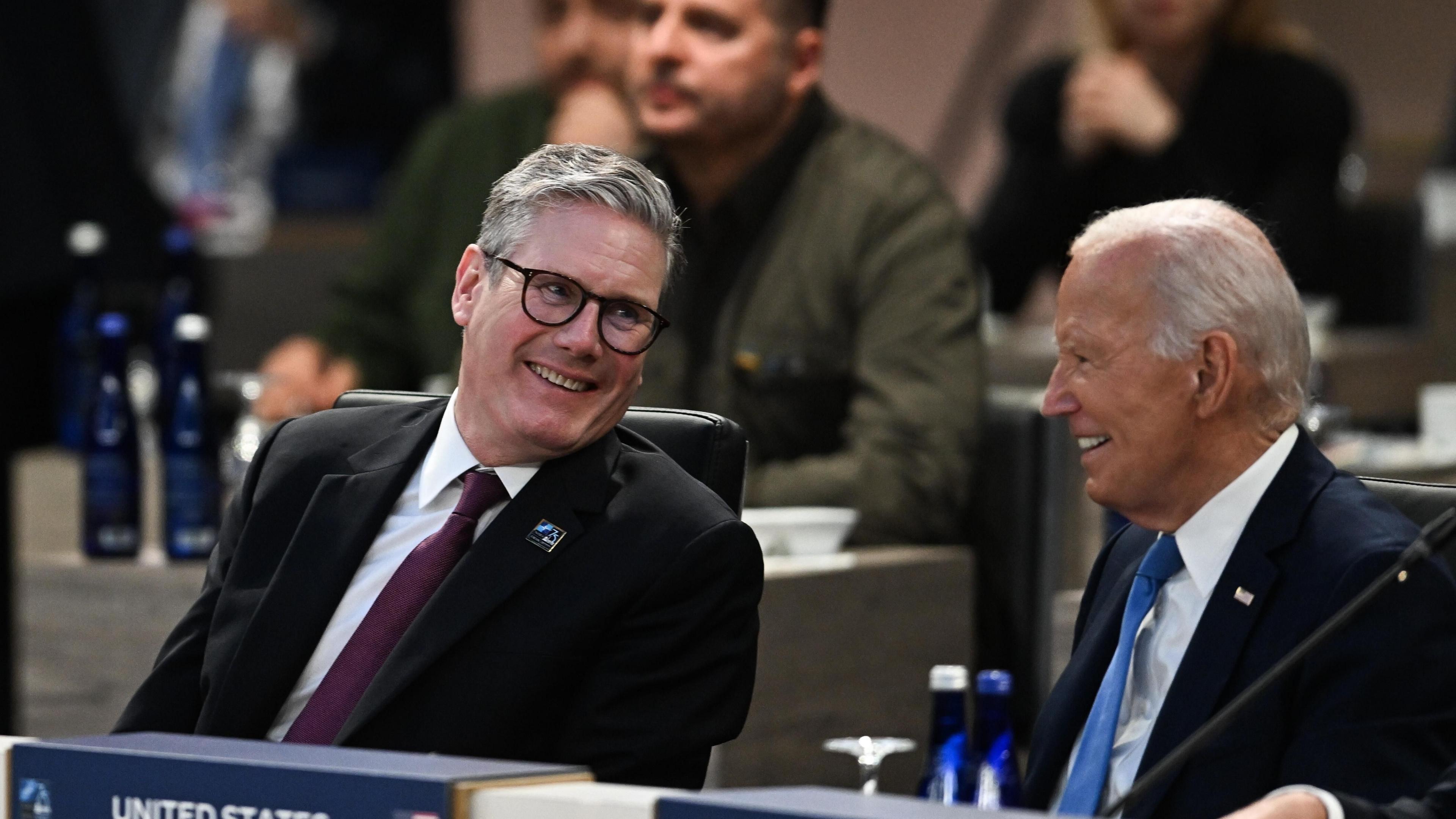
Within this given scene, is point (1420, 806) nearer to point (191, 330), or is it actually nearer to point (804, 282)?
point (804, 282)

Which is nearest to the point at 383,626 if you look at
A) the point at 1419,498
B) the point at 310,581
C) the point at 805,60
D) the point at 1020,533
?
the point at 310,581

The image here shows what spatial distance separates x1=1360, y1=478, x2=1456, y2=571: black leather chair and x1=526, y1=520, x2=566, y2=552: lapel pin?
2.45 ft

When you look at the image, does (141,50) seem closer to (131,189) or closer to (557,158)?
(131,189)

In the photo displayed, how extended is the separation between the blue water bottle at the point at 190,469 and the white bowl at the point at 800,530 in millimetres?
902

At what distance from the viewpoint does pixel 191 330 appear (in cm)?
342

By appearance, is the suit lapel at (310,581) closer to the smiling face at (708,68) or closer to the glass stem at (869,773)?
the glass stem at (869,773)

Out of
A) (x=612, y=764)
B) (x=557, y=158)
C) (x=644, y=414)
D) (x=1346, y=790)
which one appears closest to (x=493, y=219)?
(x=557, y=158)

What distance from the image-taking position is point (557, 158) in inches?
81.4

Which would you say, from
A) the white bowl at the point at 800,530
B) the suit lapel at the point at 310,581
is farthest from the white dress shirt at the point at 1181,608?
the white bowl at the point at 800,530

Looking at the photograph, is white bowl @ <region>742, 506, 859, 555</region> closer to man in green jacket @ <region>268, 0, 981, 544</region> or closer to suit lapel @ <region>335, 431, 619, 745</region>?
man in green jacket @ <region>268, 0, 981, 544</region>

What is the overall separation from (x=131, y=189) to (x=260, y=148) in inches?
99.9

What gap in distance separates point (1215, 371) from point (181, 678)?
1.04 m

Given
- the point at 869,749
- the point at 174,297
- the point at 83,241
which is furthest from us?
the point at 83,241

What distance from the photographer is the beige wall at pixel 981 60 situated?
6797 mm
